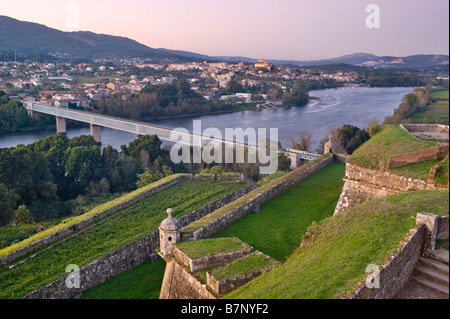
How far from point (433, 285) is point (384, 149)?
6.17 m

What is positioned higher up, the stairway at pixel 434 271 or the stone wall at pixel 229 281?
the stairway at pixel 434 271

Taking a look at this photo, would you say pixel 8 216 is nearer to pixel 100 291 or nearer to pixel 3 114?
pixel 100 291

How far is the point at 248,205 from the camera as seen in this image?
11.1m

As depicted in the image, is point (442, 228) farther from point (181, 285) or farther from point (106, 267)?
point (106, 267)

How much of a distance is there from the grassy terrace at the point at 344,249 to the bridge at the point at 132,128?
22.1 meters

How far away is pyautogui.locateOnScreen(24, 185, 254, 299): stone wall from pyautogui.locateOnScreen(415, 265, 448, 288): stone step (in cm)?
756

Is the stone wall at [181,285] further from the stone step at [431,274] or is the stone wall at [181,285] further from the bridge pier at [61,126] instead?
the bridge pier at [61,126]

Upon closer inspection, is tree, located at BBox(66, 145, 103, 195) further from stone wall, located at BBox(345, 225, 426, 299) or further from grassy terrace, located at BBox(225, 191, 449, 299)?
stone wall, located at BBox(345, 225, 426, 299)

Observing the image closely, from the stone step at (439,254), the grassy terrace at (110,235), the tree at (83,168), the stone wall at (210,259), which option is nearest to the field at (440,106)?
the stone step at (439,254)

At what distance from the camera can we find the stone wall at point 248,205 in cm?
913

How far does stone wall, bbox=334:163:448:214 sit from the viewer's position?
9.19 meters

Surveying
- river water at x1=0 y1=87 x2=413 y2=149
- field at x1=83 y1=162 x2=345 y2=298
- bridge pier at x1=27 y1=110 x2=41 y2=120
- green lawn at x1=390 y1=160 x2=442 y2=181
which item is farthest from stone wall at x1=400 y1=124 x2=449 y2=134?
bridge pier at x1=27 y1=110 x2=41 y2=120

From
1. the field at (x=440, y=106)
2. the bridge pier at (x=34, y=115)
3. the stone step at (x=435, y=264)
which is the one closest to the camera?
the stone step at (x=435, y=264)

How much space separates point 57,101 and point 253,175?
46576 mm
